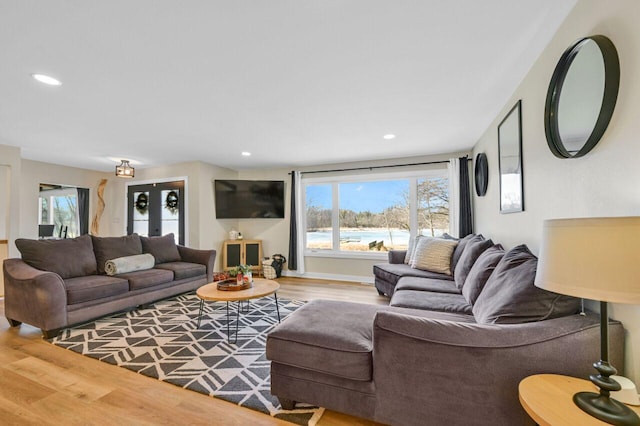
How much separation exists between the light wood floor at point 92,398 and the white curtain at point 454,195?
358 cm

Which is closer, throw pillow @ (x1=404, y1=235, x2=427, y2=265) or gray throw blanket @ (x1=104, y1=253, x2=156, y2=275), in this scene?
gray throw blanket @ (x1=104, y1=253, x2=156, y2=275)

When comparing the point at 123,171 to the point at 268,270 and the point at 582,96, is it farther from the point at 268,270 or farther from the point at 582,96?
the point at 582,96

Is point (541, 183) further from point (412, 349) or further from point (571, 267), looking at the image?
point (412, 349)

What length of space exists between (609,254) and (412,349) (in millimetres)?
847

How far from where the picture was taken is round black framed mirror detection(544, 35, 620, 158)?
1228 mm

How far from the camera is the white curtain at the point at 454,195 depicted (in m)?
4.42

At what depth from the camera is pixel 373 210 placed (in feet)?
17.2

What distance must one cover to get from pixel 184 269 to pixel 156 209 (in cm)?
239

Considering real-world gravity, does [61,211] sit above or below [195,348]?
above

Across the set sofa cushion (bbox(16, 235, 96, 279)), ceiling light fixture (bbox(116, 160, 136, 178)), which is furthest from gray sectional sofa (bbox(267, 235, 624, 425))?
ceiling light fixture (bbox(116, 160, 136, 178))

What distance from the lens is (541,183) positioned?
6.37 feet

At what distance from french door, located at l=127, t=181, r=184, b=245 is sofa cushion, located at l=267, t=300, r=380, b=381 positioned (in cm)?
452

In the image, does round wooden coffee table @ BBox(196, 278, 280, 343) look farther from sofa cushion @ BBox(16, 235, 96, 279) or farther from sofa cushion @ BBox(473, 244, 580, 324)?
sofa cushion @ BBox(473, 244, 580, 324)

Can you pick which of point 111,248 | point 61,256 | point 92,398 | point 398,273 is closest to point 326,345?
point 92,398
